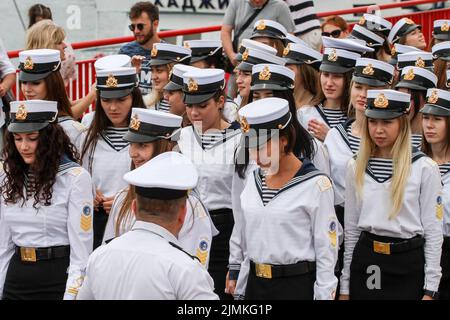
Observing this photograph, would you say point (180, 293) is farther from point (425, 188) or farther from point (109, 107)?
point (109, 107)

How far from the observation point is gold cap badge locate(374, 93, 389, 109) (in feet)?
24.9

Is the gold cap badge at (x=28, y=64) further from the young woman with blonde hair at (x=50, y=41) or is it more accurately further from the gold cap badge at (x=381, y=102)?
A: the gold cap badge at (x=381, y=102)

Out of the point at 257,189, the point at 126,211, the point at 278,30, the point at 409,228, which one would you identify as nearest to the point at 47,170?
the point at 126,211

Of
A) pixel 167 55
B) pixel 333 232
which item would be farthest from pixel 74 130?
pixel 333 232

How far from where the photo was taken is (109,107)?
8.23 metres

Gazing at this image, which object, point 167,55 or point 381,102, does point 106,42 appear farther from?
point 381,102

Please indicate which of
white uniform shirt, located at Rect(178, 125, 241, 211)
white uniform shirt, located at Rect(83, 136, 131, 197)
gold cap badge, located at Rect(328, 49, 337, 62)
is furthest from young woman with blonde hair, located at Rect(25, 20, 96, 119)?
gold cap badge, located at Rect(328, 49, 337, 62)

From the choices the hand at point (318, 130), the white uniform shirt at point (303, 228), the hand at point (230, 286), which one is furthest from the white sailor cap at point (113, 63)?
the white uniform shirt at point (303, 228)

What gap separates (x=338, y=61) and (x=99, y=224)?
236cm

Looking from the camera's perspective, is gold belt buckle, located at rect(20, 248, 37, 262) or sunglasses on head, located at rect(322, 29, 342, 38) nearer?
gold belt buckle, located at rect(20, 248, 37, 262)

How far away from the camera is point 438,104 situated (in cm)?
820

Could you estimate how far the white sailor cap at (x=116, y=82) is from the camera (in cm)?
828

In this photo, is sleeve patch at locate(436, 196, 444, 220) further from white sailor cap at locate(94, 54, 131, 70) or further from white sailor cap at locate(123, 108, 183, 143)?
white sailor cap at locate(94, 54, 131, 70)

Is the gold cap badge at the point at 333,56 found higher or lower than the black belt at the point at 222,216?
higher
